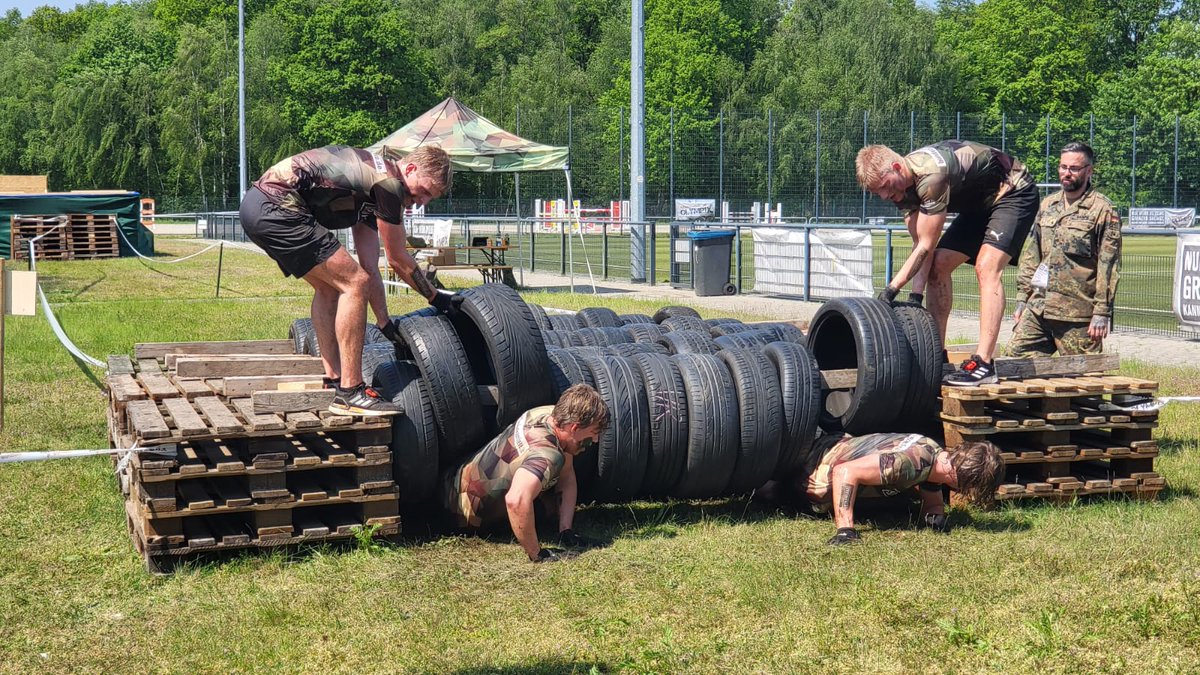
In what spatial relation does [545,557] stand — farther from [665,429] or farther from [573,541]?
[665,429]

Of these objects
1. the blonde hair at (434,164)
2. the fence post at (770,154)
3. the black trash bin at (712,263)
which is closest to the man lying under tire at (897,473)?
the blonde hair at (434,164)

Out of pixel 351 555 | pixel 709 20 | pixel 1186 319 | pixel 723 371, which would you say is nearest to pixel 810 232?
pixel 1186 319

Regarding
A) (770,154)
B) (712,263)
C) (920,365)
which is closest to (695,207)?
(770,154)

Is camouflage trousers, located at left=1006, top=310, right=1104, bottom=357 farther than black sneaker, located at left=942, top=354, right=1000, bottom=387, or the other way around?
camouflage trousers, located at left=1006, top=310, right=1104, bottom=357

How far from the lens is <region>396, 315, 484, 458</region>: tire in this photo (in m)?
6.17

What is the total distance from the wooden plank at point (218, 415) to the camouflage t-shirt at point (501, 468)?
112 centimetres

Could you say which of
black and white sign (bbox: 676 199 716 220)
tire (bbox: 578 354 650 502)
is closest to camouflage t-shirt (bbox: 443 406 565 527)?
tire (bbox: 578 354 650 502)

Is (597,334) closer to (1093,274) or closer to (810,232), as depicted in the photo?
(1093,274)

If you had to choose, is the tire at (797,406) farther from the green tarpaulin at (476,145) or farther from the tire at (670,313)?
the green tarpaulin at (476,145)

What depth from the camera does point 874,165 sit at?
6.96 m

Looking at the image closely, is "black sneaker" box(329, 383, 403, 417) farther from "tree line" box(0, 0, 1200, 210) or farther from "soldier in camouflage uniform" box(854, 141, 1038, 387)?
"tree line" box(0, 0, 1200, 210)

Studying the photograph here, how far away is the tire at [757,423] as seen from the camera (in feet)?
21.3

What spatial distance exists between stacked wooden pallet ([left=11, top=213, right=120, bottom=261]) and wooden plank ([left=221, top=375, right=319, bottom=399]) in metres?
23.5

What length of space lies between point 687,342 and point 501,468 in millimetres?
2194
